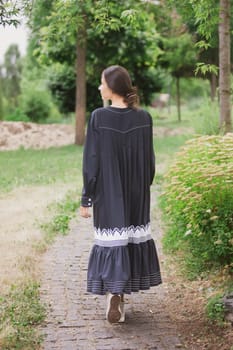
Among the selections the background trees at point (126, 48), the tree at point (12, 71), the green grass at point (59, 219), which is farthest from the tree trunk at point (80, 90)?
the tree at point (12, 71)

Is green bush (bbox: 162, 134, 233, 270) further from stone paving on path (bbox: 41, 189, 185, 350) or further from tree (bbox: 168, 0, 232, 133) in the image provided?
tree (bbox: 168, 0, 232, 133)

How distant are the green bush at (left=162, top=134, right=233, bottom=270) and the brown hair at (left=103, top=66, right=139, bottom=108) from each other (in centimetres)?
98

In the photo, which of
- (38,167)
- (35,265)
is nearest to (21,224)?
(35,265)

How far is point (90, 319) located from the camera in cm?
484

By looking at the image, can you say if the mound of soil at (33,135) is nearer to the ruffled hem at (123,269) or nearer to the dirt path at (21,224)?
the dirt path at (21,224)

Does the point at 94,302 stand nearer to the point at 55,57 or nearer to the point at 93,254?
the point at 93,254

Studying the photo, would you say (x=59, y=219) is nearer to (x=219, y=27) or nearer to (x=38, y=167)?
(x=219, y=27)

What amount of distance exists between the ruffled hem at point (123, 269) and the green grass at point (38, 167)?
7.10 meters

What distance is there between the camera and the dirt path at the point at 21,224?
6195 millimetres

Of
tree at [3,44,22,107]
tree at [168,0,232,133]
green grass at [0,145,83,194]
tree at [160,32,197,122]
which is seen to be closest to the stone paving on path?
tree at [168,0,232,133]

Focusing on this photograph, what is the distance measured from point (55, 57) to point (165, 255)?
17.2 metres

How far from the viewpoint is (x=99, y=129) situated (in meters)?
4.62

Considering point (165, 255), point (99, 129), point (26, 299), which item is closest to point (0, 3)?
point (99, 129)

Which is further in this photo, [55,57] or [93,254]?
[55,57]
